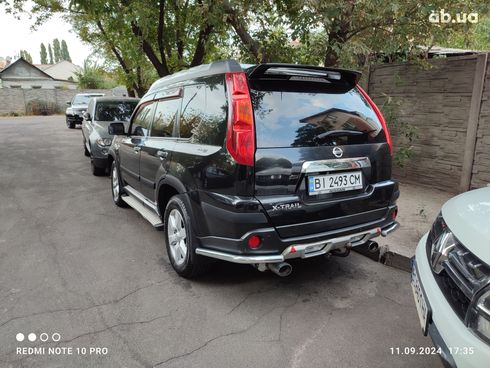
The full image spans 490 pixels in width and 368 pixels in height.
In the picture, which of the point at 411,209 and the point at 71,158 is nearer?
the point at 411,209

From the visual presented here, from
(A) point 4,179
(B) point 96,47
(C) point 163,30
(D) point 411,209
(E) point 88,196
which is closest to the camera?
(D) point 411,209

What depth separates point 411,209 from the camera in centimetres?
525

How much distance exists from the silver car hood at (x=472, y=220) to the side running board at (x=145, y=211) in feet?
8.96

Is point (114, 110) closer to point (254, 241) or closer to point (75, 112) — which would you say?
point (254, 241)

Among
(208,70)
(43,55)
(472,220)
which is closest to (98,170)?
(208,70)

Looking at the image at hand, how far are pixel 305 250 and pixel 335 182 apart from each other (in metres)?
0.58

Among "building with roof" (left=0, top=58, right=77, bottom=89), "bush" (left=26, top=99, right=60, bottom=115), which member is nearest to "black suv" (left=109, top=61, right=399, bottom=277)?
"bush" (left=26, top=99, right=60, bottom=115)

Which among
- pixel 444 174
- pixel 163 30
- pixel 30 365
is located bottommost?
pixel 30 365

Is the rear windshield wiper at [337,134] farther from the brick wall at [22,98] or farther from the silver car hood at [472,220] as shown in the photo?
the brick wall at [22,98]

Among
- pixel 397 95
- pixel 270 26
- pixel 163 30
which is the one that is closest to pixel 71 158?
pixel 163 30

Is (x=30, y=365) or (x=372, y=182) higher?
(x=372, y=182)

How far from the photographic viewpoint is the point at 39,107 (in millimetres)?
30984

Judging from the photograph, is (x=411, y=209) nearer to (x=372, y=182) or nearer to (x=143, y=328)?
(x=372, y=182)

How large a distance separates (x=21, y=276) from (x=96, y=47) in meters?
16.4
